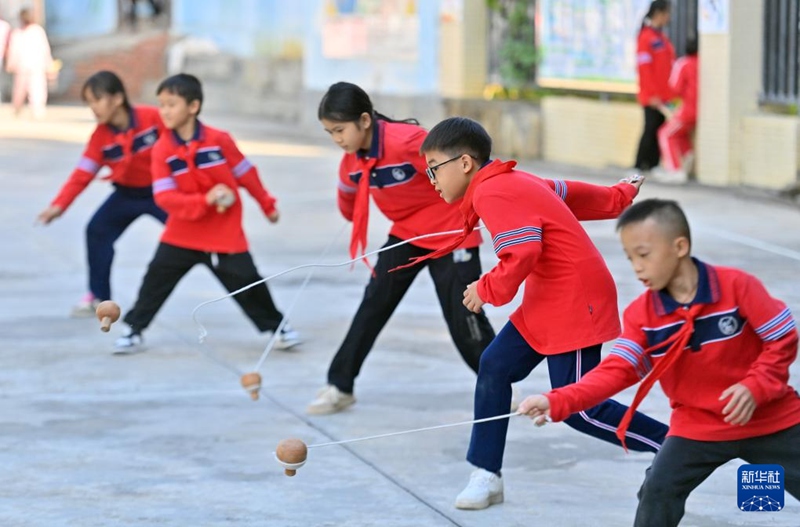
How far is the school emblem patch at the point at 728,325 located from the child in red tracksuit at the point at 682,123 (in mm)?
10141

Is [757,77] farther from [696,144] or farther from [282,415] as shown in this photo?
[282,415]

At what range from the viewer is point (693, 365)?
3.86 meters

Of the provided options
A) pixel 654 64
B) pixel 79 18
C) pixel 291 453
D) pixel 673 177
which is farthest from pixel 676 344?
pixel 79 18

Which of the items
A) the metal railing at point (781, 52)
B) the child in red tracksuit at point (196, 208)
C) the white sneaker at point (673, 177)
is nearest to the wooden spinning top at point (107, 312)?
the child in red tracksuit at point (196, 208)

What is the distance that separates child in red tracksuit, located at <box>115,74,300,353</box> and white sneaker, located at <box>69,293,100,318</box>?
104 centimetres

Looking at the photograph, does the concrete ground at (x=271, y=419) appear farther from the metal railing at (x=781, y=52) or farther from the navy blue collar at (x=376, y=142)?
the metal railing at (x=781, y=52)

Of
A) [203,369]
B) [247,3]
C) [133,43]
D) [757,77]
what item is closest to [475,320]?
[203,369]

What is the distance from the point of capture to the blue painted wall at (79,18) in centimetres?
3106

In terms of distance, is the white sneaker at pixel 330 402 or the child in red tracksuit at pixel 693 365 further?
the white sneaker at pixel 330 402

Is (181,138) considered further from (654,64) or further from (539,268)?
(654,64)

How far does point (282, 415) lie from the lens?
20.8 feet

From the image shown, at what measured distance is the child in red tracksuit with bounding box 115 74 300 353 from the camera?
725 centimetres

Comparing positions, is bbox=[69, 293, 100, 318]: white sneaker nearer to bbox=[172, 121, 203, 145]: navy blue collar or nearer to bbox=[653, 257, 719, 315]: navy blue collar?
bbox=[172, 121, 203, 145]: navy blue collar

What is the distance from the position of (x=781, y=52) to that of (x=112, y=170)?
272 inches
